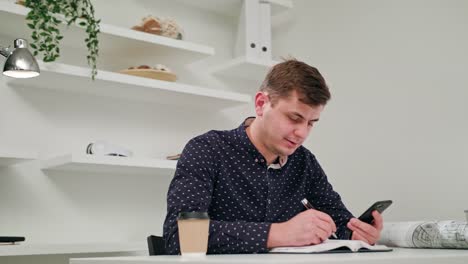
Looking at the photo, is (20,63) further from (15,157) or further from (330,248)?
(330,248)

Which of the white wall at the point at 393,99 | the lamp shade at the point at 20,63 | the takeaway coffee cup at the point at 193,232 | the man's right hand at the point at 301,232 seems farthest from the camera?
the white wall at the point at 393,99

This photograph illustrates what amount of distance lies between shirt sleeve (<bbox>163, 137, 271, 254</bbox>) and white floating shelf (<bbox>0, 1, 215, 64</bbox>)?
3.56 ft

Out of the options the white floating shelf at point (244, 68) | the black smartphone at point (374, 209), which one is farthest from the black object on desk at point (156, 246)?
the white floating shelf at point (244, 68)

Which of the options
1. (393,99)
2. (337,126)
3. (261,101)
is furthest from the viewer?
(337,126)

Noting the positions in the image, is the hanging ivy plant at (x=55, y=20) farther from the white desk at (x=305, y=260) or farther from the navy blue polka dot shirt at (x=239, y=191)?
the white desk at (x=305, y=260)

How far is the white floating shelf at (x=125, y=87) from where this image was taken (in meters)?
2.54

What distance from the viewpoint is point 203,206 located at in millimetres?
1589

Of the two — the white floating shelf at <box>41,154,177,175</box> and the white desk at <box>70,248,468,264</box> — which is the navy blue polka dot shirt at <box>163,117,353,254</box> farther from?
the white floating shelf at <box>41,154,177,175</box>

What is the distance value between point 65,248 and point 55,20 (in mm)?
872

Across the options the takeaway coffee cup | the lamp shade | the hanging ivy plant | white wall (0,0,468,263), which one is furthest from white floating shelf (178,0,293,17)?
the takeaway coffee cup

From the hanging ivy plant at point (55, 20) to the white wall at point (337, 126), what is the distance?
13.4 inches

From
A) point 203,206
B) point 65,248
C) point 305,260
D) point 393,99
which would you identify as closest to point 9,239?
point 65,248

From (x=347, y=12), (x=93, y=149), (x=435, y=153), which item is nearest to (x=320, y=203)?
(x=435, y=153)

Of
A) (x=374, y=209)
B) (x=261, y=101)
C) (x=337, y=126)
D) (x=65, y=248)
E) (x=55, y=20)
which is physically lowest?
(x=65, y=248)
